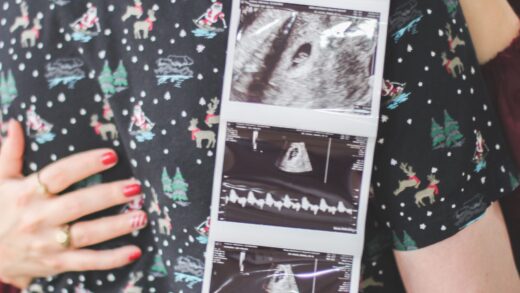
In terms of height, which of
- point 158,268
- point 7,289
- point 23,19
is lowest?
point 7,289

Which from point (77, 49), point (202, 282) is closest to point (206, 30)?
point (77, 49)

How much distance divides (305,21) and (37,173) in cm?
48

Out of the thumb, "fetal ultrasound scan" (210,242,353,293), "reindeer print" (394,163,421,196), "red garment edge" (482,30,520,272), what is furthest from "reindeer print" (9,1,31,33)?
"red garment edge" (482,30,520,272)

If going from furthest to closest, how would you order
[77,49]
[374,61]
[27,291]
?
[27,291] → [77,49] → [374,61]

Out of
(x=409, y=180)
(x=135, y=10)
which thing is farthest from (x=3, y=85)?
(x=409, y=180)

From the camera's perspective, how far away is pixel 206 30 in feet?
2.32

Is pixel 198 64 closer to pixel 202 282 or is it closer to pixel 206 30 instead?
pixel 206 30

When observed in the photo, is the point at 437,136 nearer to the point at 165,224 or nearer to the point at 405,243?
the point at 405,243

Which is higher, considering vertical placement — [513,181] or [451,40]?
[451,40]

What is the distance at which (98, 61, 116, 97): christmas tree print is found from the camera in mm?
750

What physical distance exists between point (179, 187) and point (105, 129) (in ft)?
0.59

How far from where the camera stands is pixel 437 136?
69cm

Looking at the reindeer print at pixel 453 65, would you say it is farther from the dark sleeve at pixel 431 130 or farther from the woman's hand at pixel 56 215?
the woman's hand at pixel 56 215

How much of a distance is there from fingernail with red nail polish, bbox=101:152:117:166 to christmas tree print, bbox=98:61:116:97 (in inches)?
4.7
